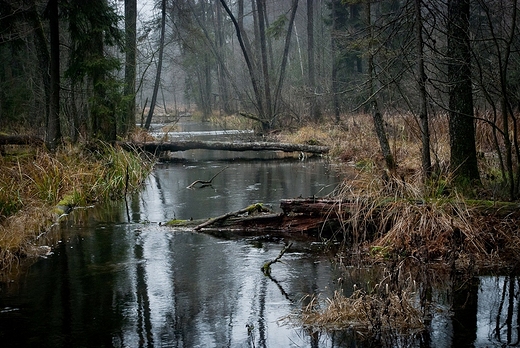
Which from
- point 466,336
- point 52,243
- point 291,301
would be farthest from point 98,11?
point 466,336

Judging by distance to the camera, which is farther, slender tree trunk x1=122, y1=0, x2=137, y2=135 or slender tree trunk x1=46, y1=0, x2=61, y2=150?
slender tree trunk x1=122, y1=0, x2=137, y2=135

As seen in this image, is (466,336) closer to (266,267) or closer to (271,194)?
(266,267)

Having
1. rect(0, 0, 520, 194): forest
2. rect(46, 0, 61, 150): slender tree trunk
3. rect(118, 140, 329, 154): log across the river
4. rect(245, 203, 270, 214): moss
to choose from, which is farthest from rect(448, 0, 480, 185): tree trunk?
rect(118, 140, 329, 154): log across the river

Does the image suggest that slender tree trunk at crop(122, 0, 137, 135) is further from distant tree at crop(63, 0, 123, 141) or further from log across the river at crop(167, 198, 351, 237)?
log across the river at crop(167, 198, 351, 237)

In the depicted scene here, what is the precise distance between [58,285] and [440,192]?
551cm

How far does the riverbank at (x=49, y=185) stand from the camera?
27.8 ft

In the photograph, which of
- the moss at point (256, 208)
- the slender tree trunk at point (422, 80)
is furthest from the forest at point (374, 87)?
the moss at point (256, 208)

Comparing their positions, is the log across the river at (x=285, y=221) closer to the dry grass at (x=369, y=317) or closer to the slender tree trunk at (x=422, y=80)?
the slender tree trunk at (x=422, y=80)

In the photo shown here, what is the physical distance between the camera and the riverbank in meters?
8.47

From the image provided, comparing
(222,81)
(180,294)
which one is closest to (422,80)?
(180,294)

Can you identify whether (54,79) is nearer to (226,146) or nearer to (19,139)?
(19,139)

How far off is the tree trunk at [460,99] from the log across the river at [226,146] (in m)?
11.0

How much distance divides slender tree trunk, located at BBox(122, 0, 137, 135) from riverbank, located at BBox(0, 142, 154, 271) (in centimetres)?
334

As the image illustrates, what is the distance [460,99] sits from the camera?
9102 millimetres
